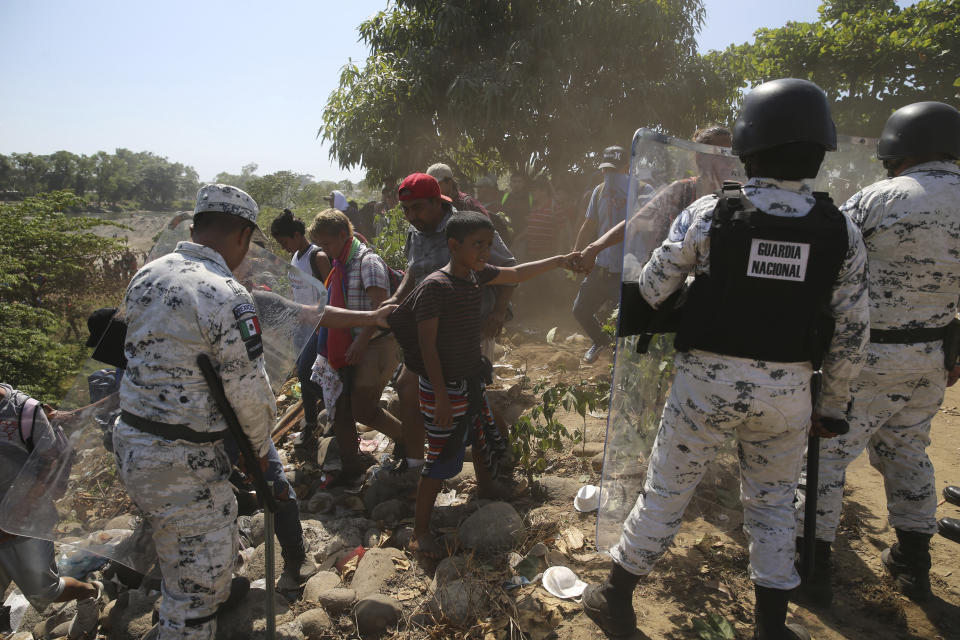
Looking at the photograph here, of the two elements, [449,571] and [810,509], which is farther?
[449,571]

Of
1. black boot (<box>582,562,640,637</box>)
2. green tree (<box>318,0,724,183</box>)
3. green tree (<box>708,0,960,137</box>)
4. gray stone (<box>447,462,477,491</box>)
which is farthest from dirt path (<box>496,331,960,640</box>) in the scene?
green tree (<box>708,0,960,137</box>)

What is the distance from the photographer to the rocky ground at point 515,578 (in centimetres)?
253

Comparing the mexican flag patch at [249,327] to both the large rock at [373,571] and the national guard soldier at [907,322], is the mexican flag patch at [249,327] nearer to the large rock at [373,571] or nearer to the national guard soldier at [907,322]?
the large rock at [373,571]

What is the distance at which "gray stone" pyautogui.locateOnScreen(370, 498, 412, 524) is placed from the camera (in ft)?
11.8

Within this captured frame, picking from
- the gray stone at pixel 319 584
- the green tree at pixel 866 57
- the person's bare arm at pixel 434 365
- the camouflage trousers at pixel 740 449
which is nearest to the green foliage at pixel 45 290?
the gray stone at pixel 319 584

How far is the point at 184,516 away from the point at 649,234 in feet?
7.23

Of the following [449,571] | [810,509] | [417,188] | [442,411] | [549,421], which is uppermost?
[417,188]

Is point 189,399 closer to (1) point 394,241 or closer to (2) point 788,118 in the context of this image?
(2) point 788,118

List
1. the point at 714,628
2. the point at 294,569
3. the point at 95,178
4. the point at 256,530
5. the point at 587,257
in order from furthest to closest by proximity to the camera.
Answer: the point at 95,178
the point at 256,530
the point at 587,257
the point at 294,569
the point at 714,628

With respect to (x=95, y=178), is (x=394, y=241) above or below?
below

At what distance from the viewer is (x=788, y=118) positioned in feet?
6.28

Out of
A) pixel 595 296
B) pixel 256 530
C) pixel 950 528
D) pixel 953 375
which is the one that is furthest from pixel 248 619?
pixel 595 296

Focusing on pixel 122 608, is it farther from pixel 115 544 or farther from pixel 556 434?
pixel 556 434

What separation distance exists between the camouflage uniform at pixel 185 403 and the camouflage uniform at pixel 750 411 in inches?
61.7
